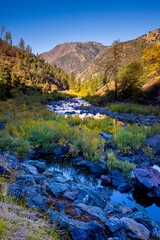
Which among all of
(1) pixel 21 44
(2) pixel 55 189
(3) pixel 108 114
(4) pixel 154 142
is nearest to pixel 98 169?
(2) pixel 55 189

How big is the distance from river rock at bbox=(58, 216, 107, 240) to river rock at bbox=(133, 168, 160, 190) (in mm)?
2816

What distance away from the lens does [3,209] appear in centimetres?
150

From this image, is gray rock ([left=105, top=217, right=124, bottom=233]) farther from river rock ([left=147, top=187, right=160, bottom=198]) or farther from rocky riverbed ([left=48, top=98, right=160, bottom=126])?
rocky riverbed ([left=48, top=98, right=160, bottom=126])

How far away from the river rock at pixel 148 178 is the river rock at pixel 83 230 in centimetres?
282

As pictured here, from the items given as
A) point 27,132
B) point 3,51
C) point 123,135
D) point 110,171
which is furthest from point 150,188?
point 3,51

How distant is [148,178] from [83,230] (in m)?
3.18

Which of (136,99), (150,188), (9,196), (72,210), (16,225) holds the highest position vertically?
(136,99)

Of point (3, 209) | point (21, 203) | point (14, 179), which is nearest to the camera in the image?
point (3, 209)

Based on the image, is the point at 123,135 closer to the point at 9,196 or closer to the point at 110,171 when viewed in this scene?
the point at 110,171

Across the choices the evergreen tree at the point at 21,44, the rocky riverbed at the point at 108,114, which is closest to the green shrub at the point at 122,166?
the rocky riverbed at the point at 108,114

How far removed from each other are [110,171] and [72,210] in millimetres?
2800

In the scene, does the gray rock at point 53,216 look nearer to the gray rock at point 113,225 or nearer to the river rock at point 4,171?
the gray rock at point 113,225

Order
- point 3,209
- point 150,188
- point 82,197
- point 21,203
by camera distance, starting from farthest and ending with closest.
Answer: point 150,188 → point 82,197 → point 21,203 → point 3,209

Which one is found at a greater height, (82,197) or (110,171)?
(82,197)
